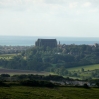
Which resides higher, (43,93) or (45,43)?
(45,43)

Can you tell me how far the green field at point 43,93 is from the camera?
3317 cm

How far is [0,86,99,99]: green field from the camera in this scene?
33.2 meters

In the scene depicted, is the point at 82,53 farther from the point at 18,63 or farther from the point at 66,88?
the point at 66,88

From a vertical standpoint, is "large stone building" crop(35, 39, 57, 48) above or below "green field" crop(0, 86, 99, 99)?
above

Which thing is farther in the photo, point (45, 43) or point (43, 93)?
point (45, 43)

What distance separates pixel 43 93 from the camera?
1403 inches

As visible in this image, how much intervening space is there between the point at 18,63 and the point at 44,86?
62587 mm

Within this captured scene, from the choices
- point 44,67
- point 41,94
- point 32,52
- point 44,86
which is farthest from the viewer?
point 32,52

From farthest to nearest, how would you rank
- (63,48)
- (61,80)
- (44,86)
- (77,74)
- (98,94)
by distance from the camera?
(63,48), (77,74), (61,80), (44,86), (98,94)

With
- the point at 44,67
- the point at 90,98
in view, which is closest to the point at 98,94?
the point at 90,98

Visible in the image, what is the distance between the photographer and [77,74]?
3285 inches

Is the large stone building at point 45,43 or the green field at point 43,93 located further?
the large stone building at point 45,43

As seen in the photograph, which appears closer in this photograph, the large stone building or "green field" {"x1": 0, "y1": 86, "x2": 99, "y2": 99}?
"green field" {"x1": 0, "y1": 86, "x2": 99, "y2": 99}

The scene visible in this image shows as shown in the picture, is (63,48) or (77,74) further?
(63,48)
